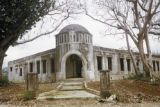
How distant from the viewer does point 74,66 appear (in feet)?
100

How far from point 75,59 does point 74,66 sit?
2.60 feet

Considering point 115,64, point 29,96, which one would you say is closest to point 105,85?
point 29,96

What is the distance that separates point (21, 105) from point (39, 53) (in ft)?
66.8

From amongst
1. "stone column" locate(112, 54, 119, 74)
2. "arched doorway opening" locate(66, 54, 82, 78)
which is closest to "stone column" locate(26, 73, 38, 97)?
"arched doorway opening" locate(66, 54, 82, 78)

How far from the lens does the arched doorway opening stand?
3000cm

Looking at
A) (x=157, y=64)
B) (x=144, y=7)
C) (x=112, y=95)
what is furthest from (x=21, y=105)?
(x=157, y=64)

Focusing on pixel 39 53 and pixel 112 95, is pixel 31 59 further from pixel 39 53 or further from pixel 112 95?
pixel 112 95

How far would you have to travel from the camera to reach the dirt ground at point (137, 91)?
47.7ft

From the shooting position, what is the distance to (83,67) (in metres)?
28.6

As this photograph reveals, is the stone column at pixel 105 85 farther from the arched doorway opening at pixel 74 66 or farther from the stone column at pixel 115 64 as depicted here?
the stone column at pixel 115 64

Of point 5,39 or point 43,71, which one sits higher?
point 5,39

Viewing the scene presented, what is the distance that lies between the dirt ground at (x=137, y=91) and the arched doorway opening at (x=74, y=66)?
1005 centimetres

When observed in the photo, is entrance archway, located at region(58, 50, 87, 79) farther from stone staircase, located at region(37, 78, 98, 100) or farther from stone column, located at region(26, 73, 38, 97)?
Answer: stone column, located at region(26, 73, 38, 97)

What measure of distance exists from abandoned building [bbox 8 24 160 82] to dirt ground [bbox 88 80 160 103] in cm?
854
